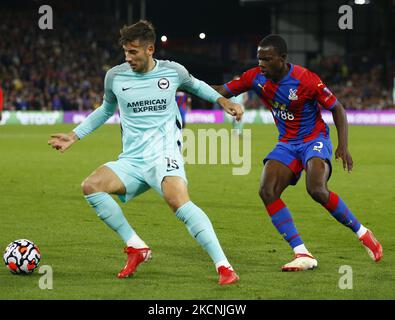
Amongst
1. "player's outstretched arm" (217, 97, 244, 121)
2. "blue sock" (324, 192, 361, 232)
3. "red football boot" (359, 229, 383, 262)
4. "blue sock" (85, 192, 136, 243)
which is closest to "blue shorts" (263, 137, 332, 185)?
"blue sock" (324, 192, 361, 232)

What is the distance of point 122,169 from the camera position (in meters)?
7.62

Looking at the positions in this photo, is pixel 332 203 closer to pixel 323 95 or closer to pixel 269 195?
pixel 269 195

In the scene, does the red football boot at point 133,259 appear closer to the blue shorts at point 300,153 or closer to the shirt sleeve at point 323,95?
the blue shorts at point 300,153

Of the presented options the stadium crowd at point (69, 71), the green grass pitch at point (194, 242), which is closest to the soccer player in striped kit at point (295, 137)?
the green grass pitch at point (194, 242)

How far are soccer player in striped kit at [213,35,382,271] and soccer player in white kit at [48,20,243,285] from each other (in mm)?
923

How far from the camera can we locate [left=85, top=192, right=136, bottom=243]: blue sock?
24.7 feet

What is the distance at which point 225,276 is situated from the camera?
7207mm

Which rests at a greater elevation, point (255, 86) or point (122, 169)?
point (255, 86)

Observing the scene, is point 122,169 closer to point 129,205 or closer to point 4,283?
point 4,283

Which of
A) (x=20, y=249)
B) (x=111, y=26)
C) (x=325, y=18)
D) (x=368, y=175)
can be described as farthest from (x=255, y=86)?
(x=325, y=18)

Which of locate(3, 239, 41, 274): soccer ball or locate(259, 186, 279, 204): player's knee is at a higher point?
locate(259, 186, 279, 204): player's knee

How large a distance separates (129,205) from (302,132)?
5023 mm

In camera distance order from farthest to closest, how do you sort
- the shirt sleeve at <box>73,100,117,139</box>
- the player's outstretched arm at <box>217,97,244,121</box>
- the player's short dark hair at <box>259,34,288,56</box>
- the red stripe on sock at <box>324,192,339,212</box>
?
the red stripe on sock at <box>324,192,339,212</box>, the player's short dark hair at <box>259,34,288,56</box>, the shirt sleeve at <box>73,100,117,139</box>, the player's outstretched arm at <box>217,97,244,121</box>

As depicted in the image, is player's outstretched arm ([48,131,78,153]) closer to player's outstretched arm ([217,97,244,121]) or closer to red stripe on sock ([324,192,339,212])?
player's outstretched arm ([217,97,244,121])
